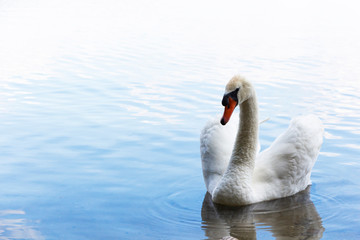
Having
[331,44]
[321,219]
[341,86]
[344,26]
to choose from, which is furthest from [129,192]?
[344,26]

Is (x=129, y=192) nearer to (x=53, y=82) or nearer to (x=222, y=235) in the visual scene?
(x=222, y=235)

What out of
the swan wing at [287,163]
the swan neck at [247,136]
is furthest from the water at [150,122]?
the swan neck at [247,136]

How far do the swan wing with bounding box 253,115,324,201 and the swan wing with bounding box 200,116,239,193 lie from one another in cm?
40

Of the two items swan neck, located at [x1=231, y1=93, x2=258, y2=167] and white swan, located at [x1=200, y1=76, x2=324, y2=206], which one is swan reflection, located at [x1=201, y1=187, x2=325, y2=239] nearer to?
white swan, located at [x1=200, y1=76, x2=324, y2=206]

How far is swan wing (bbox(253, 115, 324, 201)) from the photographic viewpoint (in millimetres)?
6996

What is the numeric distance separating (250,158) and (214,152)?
504mm

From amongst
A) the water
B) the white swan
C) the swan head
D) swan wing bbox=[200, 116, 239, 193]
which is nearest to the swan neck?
the white swan

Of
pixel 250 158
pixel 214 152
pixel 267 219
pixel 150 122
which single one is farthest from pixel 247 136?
pixel 150 122

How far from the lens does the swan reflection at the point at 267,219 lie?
6066mm

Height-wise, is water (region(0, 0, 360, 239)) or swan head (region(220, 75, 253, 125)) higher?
swan head (region(220, 75, 253, 125))

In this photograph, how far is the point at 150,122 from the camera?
10125mm

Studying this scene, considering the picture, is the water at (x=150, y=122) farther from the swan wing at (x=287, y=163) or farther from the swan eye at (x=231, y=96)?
the swan eye at (x=231, y=96)

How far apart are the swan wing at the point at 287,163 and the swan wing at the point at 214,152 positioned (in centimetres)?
40

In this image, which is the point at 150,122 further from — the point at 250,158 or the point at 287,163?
the point at 287,163
